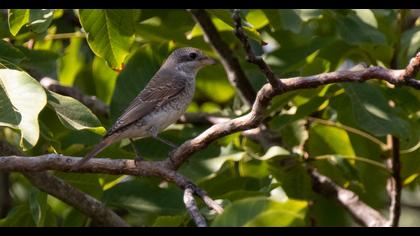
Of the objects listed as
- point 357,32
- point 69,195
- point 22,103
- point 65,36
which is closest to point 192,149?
point 22,103

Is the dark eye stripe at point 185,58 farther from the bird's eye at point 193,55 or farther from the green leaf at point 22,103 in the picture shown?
the green leaf at point 22,103

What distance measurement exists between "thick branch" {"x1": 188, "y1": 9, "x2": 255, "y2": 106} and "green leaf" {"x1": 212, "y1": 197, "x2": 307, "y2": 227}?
332 centimetres

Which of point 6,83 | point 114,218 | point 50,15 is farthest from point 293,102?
point 6,83

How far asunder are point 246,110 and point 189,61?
0.75 metres

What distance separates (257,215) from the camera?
2834 millimetres

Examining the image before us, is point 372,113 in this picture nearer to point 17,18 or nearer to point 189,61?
point 189,61

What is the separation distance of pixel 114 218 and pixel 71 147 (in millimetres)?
643

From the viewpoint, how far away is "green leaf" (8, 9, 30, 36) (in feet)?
15.6

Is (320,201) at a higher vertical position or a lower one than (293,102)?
lower

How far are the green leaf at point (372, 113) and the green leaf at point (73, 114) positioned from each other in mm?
1845

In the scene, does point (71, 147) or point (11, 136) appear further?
point (11, 136)

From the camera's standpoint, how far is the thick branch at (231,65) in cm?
624

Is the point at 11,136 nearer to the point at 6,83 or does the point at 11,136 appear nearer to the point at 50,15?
the point at 50,15

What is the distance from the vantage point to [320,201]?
6.29m
